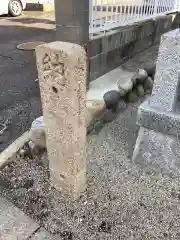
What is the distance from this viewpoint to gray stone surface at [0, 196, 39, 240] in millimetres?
1822

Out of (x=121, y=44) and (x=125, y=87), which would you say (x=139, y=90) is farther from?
(x=121, y=44)

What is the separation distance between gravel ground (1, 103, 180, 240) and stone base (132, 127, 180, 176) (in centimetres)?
8

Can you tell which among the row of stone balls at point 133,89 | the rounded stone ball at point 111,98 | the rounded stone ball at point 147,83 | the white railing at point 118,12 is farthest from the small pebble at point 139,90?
the white railing at point 118,12

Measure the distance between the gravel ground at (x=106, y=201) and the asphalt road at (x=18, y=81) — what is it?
0.84 meters

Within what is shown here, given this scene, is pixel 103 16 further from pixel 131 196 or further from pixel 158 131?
pixel 131 196

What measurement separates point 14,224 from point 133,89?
2.44 m

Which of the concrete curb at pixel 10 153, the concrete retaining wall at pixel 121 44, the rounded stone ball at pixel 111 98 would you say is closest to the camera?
the concrete curb at pixel 10 153

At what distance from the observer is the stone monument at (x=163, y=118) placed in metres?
1.96

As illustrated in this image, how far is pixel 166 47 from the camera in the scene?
1940 millimetres

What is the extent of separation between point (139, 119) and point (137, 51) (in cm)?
295

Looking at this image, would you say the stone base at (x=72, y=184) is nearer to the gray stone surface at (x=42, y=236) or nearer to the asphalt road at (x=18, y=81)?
the gray stone surface at (x=42, y=236)

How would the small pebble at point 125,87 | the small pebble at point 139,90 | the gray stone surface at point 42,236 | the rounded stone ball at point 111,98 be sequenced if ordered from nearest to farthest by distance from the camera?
the gray stone surface at point 42,236, the rounded stone ball at point 111,98, the small pebble at point 125,87, the small pebble at point 139,90

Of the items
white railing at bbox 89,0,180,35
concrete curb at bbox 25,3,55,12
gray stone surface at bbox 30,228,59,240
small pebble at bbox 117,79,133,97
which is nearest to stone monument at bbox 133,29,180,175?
small pebble at bbox 117,79,133,97

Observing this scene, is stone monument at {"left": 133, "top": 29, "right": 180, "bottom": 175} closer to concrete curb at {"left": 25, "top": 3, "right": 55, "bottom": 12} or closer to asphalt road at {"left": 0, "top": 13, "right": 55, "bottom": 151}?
asphalt road at {"left": 0, "top": 13, "right": 55, "bottom": 151}
